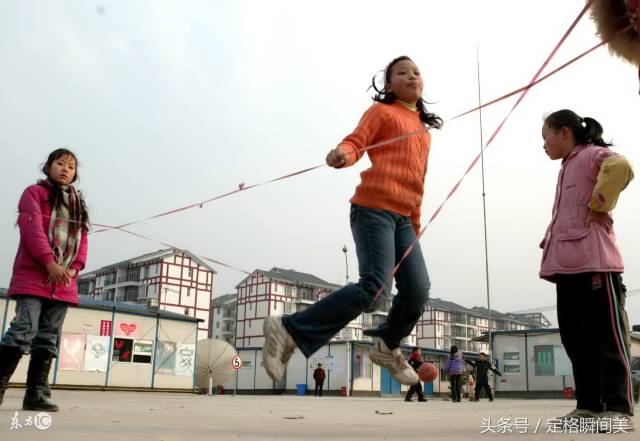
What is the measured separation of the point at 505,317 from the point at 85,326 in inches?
2974

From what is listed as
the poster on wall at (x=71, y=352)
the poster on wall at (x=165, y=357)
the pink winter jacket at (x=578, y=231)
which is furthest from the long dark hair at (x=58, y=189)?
the poster on wall at (x=165, y=357)

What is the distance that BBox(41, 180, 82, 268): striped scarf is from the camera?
12.9 ft

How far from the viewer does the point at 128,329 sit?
24562 mm

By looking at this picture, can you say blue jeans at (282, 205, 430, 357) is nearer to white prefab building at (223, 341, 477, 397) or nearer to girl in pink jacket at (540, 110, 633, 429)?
girl in pink jacket at (540, 110, 633, 429)

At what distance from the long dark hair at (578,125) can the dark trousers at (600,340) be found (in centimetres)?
83

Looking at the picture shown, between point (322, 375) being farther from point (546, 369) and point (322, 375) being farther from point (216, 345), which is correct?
point (546, 369)

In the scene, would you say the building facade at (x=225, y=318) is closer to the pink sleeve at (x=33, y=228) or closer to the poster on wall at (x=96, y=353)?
the poster on wall at (x=96, y=353)

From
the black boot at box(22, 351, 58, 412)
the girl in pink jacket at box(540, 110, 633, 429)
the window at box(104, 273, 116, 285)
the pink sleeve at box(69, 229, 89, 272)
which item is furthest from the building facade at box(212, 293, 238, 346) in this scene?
the girl in pink jacket at box(540, 110, 633, 429)

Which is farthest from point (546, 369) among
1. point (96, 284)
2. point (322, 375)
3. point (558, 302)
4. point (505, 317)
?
point (505, 317)

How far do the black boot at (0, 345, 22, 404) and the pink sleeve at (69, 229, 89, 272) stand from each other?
588 millimetres

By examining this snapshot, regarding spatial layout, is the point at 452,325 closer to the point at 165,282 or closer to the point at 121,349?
the point at 165,282

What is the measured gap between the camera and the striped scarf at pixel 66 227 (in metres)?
3.92

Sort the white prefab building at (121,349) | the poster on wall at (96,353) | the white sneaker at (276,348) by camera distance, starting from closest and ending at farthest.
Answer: the white sneaker at (276,348)
the white prefab building at (121,349)
the poster on wall at (96,353)

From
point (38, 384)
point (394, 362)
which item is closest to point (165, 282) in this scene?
point (38, 384)
